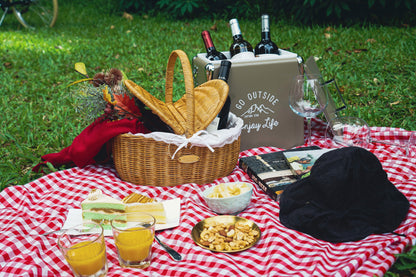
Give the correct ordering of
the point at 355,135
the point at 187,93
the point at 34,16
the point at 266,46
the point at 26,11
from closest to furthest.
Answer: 1. the point at 187,93
2. the point at 355,135
3. the point at 266,46
4. the point at 26,11
5. the point at 34,16

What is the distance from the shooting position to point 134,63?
14.6ft

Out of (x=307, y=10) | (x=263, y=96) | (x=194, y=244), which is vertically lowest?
(x=194, y=244)

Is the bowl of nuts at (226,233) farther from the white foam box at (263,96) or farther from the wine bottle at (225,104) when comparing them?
the white foam box at (263,96)

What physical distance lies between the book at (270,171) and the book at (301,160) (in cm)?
3

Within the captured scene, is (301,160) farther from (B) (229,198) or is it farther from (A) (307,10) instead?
(A) (307,10)

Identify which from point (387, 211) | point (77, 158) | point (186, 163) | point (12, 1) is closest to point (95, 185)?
point (77, 158)

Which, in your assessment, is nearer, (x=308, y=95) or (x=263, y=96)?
(x=308, y=95)

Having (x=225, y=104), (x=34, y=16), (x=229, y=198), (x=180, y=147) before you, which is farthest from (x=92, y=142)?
(x=34, y=16)

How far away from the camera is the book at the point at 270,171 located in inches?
76.9

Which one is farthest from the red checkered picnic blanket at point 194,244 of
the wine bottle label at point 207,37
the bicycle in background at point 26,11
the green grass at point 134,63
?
the bicycle in background at point 26,11

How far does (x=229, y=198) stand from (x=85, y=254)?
657 mm

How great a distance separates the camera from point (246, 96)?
240 cm

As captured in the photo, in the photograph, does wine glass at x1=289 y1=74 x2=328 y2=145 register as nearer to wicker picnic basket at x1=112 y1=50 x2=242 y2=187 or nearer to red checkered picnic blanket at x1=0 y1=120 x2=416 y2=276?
wicker picnic basket at x1=112 y1=50 x2=242 y2=187

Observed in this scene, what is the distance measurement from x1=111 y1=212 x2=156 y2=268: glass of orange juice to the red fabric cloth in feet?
2.21
